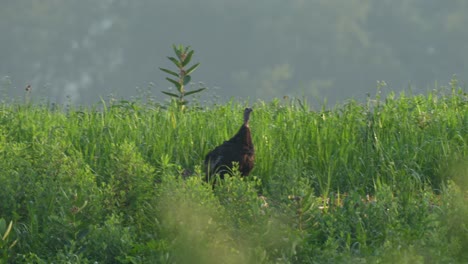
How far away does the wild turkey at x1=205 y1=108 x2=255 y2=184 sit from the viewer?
7.84 meters

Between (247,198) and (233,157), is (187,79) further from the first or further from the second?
(247,198)

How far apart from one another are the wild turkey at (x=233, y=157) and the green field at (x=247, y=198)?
40 cm

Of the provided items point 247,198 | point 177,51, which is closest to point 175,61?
point 177,51

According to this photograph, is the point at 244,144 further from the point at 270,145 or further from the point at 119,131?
the point at 119,131

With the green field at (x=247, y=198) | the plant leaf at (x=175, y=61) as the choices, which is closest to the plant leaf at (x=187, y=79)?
the plant leaf at (x=175, y=61)

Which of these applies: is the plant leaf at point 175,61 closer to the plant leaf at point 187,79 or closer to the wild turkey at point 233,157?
the plant leaf at point 187,79

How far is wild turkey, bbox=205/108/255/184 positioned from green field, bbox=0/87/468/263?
397mm

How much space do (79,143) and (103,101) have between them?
6.82 ft

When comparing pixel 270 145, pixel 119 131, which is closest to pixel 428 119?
pixel 270 145

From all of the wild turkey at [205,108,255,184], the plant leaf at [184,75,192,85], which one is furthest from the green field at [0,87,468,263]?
the plant leaf at [184,75,192,85]

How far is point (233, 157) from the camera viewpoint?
783cm

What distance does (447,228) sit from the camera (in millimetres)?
6184

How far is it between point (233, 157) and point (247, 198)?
5.07ft

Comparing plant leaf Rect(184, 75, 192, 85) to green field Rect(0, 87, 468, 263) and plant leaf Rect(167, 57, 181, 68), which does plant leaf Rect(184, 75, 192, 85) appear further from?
green field Rect(0, 87, 468, 263)
